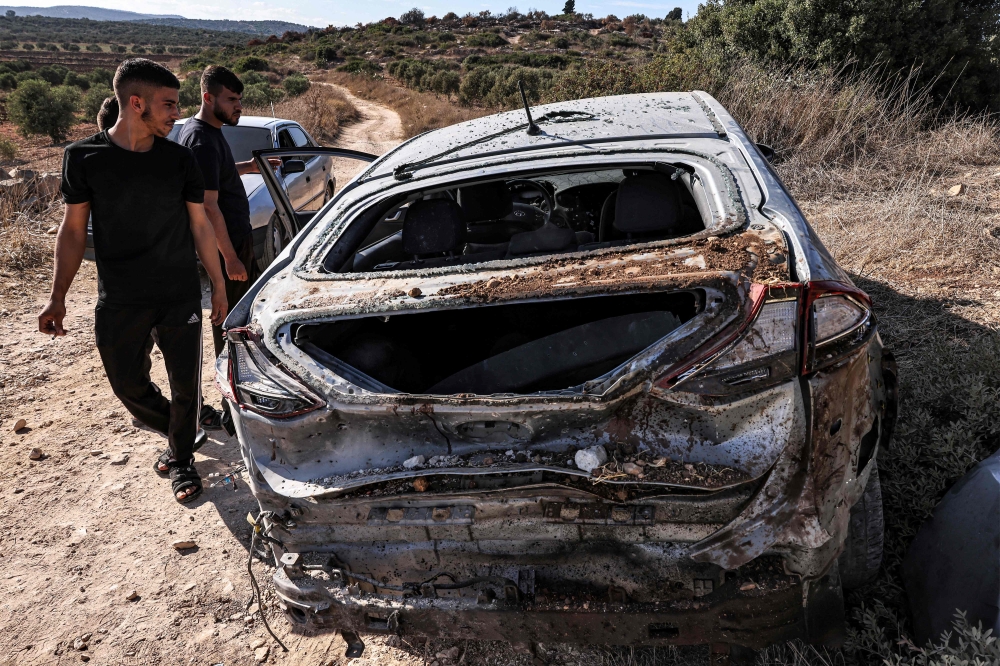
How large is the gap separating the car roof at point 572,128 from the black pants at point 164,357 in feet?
4.14

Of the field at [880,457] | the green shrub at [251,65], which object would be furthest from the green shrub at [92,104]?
the field at [880,457]

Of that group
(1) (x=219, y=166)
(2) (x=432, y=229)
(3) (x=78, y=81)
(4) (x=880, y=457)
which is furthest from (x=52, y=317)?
(3) (x=78, y=81)

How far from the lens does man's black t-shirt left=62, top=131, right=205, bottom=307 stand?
2887 millimetres

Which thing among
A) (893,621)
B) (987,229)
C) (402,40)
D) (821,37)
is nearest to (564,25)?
(402,40)

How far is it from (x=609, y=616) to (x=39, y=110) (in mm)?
21126

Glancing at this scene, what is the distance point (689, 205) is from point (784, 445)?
177 centimetres

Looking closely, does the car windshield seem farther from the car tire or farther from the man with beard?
the car tire

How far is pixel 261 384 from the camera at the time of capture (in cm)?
193

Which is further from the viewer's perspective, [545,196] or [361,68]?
[361,68]

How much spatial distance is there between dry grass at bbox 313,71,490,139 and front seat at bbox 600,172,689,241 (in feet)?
42.1

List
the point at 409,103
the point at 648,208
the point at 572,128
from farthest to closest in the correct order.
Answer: the point at 409,103 → the point at 572,128 → the point at 648,208

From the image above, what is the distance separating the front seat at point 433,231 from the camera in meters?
2.92

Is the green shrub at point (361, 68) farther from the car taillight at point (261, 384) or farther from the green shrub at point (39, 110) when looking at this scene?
the car taillight at point (261, 384)

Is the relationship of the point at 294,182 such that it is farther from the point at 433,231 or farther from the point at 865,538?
the point at 865,538
